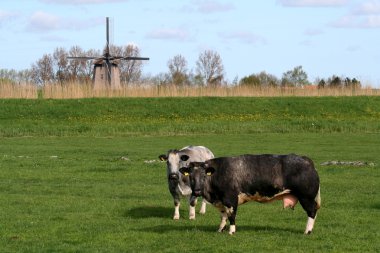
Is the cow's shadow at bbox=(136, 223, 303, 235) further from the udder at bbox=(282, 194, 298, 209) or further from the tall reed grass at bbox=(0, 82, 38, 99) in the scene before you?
the tall reed grass at bbox=(0, 82, 38, 99)

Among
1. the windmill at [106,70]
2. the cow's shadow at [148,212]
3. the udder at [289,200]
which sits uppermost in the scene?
the windmill at [106,70]

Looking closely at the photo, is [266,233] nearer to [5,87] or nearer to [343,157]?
[343,157]

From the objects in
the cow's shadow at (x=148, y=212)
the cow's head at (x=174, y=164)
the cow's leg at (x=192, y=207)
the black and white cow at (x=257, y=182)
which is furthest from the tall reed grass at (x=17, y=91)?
the black and white cow at (x=257, y=182)

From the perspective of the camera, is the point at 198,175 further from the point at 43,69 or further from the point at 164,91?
the point at 43,69

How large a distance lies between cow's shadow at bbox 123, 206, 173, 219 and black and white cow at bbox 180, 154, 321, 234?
310cm

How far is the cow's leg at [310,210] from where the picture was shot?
16.6m

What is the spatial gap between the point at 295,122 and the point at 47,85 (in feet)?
82.2

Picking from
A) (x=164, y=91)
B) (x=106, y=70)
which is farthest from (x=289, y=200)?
(x=106, y=70)

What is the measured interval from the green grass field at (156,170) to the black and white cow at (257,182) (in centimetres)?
66

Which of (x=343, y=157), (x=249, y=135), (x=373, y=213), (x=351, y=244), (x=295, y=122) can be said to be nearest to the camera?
(x=351, y=244)

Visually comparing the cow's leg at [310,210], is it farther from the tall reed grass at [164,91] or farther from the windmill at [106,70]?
the windmill at [106,70]

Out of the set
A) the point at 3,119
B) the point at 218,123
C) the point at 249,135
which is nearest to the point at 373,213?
the point at 249,135

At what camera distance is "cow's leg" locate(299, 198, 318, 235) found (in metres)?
16.6

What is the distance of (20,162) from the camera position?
114 ft
